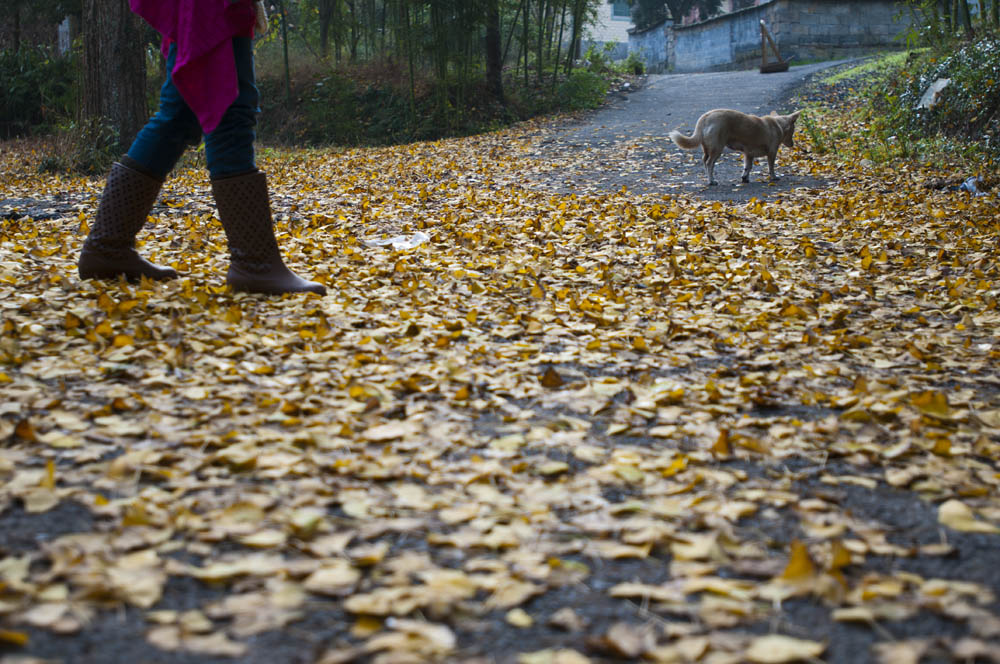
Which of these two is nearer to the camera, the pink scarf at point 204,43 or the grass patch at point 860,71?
the pink scarf at point 204,43

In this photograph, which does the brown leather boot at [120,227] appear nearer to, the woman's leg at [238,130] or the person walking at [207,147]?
the person walking at [207,147]

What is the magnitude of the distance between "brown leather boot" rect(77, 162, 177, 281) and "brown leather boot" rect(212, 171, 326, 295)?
303mm

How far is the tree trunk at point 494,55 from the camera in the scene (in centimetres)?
1427

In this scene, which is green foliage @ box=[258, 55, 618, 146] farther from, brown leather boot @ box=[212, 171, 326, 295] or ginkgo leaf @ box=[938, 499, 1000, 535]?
ginkgo leaf @ box=[938, 499, 1000, 535]

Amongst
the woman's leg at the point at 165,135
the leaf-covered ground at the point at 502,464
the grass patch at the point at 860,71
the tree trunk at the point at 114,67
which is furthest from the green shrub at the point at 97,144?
the grass patch at the point at 860,71

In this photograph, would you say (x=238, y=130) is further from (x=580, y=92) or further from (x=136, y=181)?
(x=580, y=92)

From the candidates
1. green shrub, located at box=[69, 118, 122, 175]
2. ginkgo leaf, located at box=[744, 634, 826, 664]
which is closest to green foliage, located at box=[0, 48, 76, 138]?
green shrub, located at box=[69, 118, 122, 175]

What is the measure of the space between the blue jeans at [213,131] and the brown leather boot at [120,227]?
0.08 m

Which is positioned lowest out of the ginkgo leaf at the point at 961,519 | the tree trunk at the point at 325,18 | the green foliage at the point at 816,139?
the ginkgo leaf at the point at 961,519

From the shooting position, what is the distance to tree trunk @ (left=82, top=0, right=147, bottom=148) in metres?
8.26

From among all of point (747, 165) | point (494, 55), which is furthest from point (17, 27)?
point (747, 165)

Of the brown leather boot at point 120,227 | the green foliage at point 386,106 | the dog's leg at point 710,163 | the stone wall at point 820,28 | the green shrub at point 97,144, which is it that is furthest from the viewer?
the stone wall at point 820,28

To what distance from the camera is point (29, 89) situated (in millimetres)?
15031

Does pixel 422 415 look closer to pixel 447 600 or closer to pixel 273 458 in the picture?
pixel 273 458
